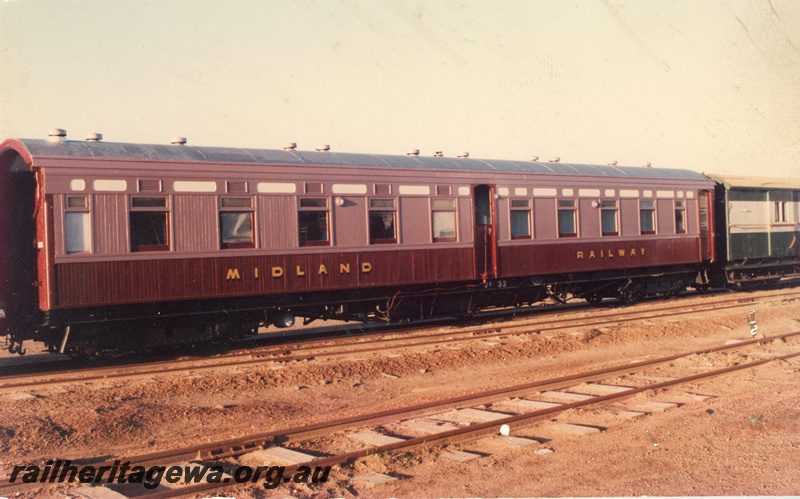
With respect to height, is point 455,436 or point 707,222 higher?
point 707,222

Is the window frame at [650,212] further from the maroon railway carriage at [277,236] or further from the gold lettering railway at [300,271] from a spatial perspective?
the gold lettering railway at [300,271]

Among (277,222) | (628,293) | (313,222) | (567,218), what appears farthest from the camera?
(628,293)

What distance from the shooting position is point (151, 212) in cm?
1137

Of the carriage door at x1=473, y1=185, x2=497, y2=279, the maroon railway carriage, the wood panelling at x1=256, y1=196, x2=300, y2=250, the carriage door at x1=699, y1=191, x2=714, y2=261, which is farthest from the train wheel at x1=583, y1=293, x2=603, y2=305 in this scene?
the wood panelling at x1=256, y1=196, x2=300, y2=250

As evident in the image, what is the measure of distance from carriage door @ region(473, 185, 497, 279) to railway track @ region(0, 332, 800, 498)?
17.1 ft

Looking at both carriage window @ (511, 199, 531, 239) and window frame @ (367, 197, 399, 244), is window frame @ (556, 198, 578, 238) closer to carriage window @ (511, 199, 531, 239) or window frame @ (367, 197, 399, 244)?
carriage window @ (511, 199, 531, 239)

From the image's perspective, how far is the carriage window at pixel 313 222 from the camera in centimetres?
1284

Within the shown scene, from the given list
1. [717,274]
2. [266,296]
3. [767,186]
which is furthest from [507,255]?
[767,186]

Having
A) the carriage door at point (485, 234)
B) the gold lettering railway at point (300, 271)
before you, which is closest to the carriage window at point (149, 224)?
the gold lettering railway at point (300, 271)

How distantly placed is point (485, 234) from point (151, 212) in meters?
7.34

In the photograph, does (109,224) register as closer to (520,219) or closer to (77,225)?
(77,225)

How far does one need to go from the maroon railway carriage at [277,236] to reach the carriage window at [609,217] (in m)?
0.05

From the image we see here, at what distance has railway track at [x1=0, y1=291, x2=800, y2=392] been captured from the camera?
1028 cm

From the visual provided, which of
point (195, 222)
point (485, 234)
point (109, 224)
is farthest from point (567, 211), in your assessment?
point (109, 224)
